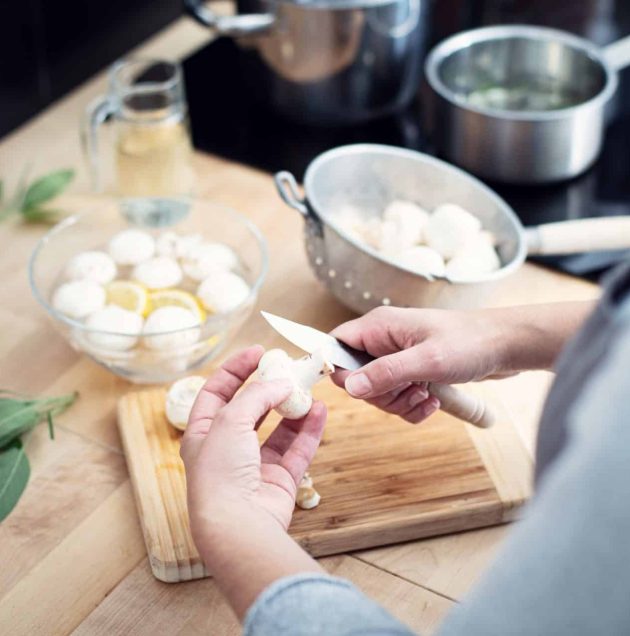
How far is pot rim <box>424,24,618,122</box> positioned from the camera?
124 cm

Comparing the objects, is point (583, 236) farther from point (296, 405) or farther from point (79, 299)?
point (79, 299)

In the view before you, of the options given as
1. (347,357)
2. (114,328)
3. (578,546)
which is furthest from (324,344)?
(578,546)

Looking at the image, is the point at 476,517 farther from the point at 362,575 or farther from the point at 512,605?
the point at 512,605

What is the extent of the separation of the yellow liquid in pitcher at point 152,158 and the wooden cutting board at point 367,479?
371mm

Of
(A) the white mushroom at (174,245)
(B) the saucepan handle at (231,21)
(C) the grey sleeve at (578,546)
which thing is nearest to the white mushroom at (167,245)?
(A) the white mushroom at (174,245)

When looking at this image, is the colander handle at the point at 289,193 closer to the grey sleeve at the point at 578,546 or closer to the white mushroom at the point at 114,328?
the white mushroom at the point at 114,328

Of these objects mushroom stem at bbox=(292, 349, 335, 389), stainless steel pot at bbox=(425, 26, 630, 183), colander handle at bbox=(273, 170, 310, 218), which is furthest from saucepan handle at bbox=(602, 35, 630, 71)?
mushroom stem at bbox=(292, 349, 335, 389)

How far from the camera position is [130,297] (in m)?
1.02

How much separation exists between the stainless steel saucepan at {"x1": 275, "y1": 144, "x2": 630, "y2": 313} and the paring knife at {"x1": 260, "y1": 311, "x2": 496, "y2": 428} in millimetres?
135

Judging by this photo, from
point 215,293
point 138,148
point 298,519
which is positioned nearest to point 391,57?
point 138,148

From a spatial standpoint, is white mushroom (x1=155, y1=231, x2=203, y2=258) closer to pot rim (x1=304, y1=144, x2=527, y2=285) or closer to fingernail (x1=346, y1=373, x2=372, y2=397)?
pot rim (x1=304, y1=144, x2=527, y2=285)

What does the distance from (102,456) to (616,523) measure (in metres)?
0.65

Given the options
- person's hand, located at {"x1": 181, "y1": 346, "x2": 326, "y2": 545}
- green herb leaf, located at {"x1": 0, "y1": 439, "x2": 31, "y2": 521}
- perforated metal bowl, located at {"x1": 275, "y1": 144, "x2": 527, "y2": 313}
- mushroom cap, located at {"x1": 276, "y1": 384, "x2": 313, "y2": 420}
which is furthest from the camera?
perforated metal bowl, located at {"x1": 275, "y1": 144, "x2": 527, "y2": 313}

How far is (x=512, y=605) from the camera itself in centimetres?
44
